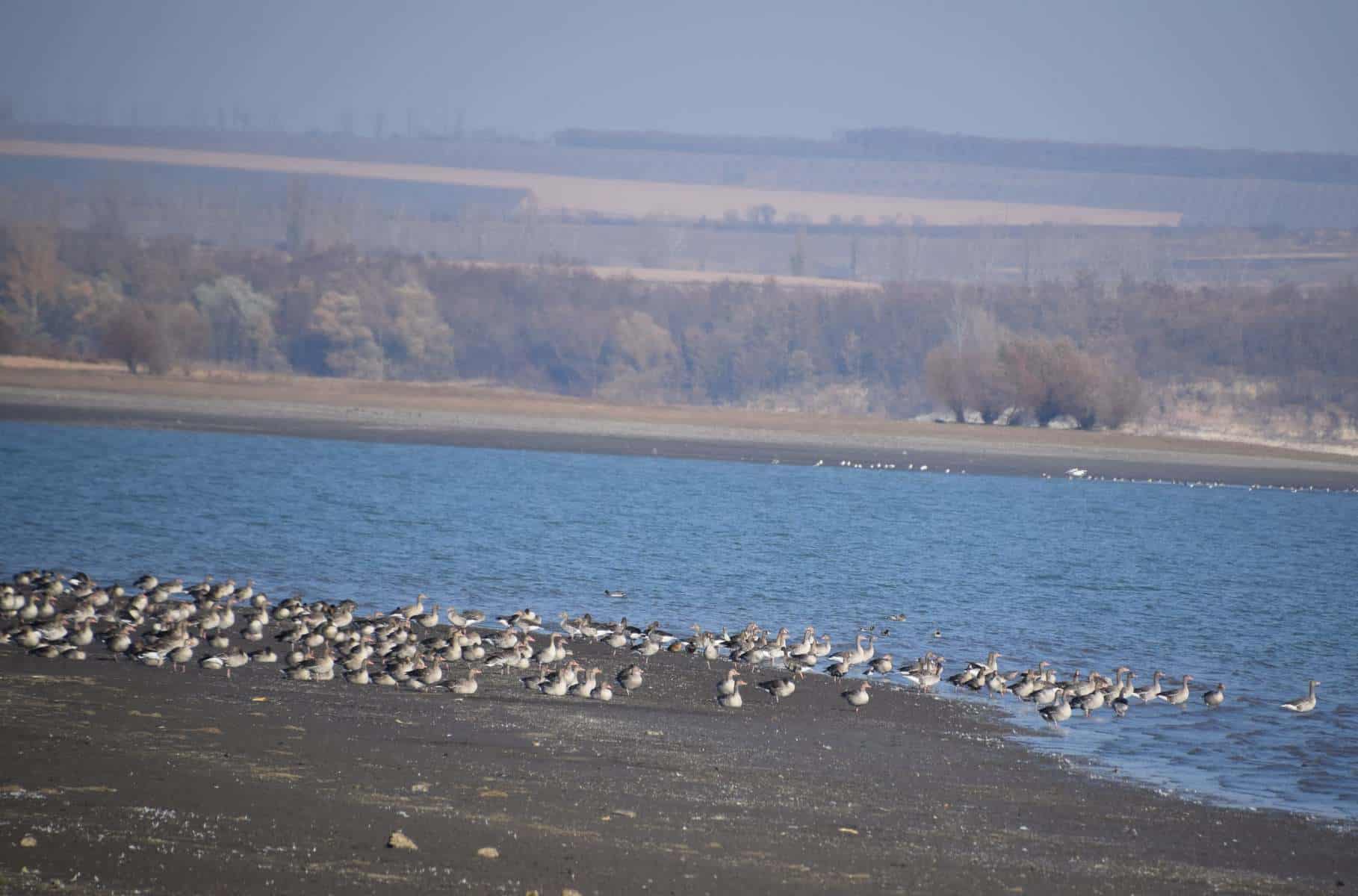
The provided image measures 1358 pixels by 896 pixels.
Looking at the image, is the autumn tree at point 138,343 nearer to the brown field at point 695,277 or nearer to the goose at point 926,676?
the brown field at point 695,277

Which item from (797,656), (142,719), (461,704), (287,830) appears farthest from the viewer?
(797,656)

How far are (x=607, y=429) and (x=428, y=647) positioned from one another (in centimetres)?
5360

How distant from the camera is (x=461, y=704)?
18016 millimetres

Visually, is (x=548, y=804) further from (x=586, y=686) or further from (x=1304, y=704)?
(x=1304, y=704)

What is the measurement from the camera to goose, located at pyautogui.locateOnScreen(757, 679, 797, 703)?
19438mm

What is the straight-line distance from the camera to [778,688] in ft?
63.8

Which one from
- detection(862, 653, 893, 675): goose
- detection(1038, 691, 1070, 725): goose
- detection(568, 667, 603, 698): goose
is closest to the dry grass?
detection(862, 653, 893, 675): goose

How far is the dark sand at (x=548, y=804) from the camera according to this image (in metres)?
11.9

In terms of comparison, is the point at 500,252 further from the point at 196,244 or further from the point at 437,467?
the point at 437,467

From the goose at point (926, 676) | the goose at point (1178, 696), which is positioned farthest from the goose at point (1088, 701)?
the goose at point (926, 676)

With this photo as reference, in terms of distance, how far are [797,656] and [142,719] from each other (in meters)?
9.05

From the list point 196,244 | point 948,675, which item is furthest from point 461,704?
point 196,244

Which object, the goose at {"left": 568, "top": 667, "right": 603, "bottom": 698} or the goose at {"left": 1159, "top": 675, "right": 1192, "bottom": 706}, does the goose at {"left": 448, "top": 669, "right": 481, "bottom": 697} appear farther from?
the goose at {"left": 1159, "top": 675, "right": 1192, "bottom": 706}

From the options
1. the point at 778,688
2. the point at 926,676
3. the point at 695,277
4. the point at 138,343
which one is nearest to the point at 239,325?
the point at 138,343
